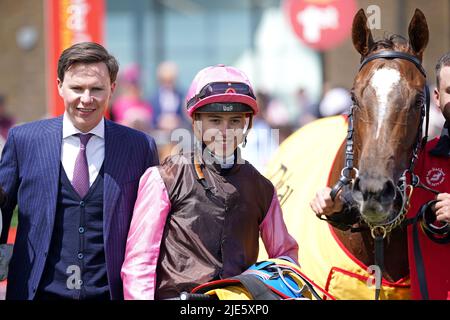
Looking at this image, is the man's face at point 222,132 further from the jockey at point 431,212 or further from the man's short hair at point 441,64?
the man's short hair at point 441,64

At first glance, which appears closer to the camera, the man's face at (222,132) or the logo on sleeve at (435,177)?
the man's face at (222,132)

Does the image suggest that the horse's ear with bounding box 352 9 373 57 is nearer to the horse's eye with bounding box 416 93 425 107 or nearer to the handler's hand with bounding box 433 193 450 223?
the horse's eye with bounding box 416 93 425 107

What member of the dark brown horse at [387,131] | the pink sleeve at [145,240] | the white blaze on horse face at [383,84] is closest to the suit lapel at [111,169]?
the pink sleeve at [145,240]

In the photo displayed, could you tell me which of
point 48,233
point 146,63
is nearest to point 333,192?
point 48,233

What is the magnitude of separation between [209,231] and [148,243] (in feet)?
0.90

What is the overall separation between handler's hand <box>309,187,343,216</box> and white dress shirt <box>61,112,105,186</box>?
1022 millimetres

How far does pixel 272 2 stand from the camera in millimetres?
17641

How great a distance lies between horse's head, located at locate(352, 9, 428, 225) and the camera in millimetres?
3914

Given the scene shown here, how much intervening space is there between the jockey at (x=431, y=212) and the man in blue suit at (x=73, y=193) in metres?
0.94

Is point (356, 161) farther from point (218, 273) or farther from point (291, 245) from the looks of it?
point (218, 273)

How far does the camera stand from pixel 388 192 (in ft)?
12.8

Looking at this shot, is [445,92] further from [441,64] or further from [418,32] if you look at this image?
[418,32]

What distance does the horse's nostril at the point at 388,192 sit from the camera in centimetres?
387

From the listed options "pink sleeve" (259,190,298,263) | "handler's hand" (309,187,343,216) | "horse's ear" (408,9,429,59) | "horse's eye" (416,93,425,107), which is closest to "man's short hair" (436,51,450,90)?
"horse's ear" (408,9,429,59)
